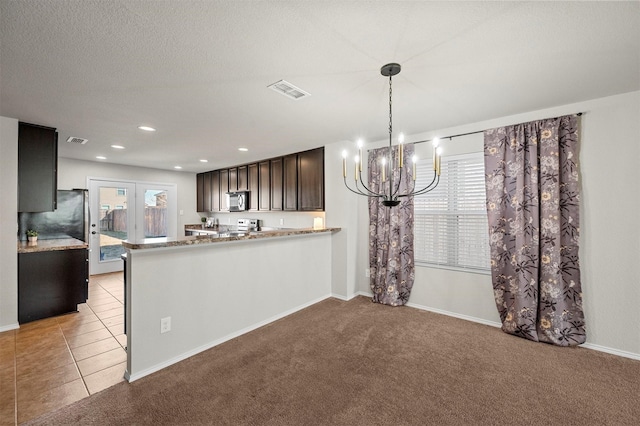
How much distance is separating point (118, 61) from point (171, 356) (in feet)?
7.81

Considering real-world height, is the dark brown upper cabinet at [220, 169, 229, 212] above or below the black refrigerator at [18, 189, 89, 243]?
above

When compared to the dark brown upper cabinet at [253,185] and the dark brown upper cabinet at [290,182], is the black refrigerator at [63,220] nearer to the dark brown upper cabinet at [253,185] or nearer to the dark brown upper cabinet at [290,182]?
the dark brown upper cabinet at [253,185]

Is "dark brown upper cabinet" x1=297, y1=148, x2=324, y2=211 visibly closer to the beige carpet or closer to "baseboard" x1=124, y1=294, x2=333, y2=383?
"baseboard" x1=124, y1=294, x2=333, y2=383

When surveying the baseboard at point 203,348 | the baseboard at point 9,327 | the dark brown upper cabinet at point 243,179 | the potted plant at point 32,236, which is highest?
the dark brown upper cabinet at point 243,179

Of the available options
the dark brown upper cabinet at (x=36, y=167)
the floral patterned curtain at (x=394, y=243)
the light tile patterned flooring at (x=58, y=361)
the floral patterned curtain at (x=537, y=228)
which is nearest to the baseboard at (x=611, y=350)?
the floral patterned curtain at (x=537, y=228)

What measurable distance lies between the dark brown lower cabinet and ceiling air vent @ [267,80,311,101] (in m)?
3.59

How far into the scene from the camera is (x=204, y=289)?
2643 millimetres

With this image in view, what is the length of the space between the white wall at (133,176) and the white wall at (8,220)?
2.68m

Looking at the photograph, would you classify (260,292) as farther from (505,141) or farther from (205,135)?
(505,141)

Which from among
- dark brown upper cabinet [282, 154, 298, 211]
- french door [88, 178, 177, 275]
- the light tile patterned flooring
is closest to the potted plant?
the light tile patterned flooring

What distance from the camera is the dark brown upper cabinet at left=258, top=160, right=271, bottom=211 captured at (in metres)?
5.29

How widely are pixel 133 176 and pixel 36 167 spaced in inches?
116

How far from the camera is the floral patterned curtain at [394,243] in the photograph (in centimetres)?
374

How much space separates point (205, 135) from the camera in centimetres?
374
